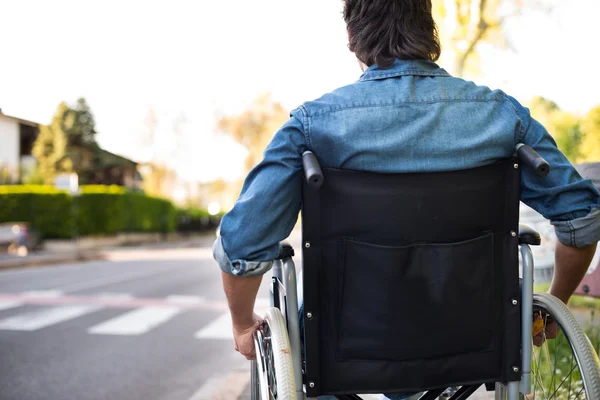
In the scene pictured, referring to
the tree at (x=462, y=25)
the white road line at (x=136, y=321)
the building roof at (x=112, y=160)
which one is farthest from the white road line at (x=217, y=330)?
the building roof at (x=112, y=160)

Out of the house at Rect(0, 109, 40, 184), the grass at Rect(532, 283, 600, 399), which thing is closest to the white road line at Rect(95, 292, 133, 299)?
the grass at Rect(532, 283, 600, 399)

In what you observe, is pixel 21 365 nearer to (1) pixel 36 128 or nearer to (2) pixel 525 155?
(2) pixel 525 155

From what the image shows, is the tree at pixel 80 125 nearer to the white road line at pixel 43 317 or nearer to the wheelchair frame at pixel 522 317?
the white road line at pixel 43 317

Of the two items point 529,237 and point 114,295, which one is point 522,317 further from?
point 114,295

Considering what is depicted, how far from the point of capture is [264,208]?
175 centimetres

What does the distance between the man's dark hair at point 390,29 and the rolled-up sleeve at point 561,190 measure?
32cm

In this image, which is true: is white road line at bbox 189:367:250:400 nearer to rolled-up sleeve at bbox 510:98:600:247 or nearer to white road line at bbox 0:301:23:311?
rolled-up sleeve at bbox 510:98:600:247

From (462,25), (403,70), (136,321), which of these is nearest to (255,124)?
(462,25)

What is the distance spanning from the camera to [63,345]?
22.7 feet

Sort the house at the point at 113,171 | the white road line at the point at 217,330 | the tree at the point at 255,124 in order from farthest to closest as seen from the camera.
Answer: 1. the house at the point at 113,171
2. the tree at the point at 255,124
3. the white road line at the point at 217,330

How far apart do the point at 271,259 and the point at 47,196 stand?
26551 mm

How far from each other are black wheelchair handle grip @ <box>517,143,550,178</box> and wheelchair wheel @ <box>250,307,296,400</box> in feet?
2.56

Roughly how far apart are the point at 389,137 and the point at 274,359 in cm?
65

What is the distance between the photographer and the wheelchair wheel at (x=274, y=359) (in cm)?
172
